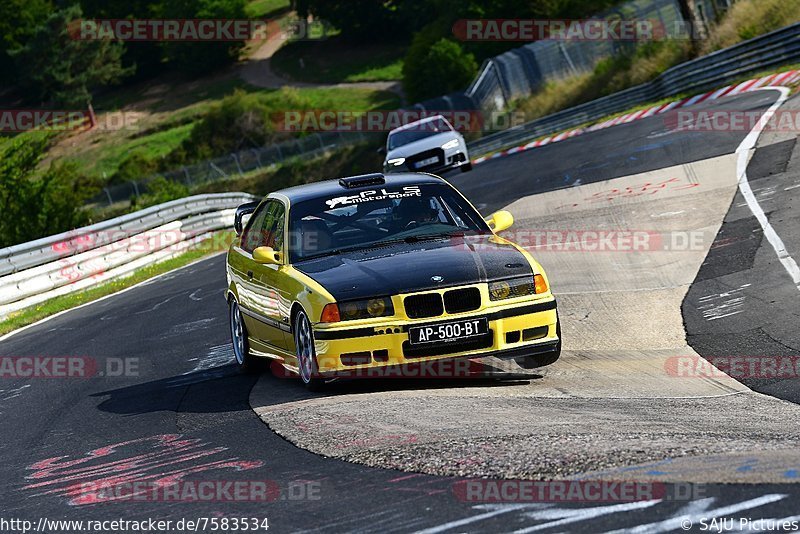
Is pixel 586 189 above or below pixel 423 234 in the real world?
below

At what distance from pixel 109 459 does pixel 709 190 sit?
447 inches

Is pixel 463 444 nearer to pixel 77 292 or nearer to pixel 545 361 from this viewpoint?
pixel 545 361

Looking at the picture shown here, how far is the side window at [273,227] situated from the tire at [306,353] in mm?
1000

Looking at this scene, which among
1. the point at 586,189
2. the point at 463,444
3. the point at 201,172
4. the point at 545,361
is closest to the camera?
the point at 463,444

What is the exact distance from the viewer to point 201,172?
218 feet

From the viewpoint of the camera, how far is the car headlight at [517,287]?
854 cm

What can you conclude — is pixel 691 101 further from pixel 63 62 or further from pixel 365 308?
pixel 63 62

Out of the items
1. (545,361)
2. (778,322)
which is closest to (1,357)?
(545,361)
